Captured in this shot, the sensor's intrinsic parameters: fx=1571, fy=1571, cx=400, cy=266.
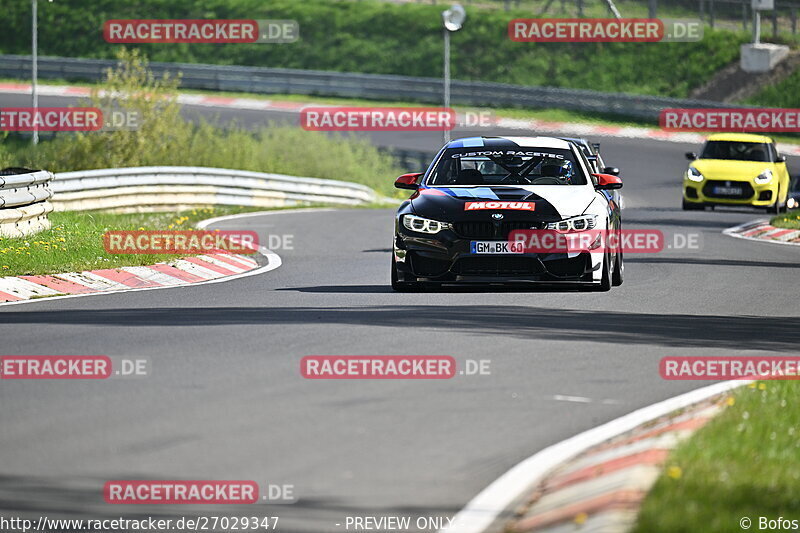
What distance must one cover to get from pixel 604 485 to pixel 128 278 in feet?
38.7

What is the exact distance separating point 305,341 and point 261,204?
879 inches

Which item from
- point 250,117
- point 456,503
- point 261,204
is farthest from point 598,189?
point 250,117

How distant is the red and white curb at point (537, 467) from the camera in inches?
263

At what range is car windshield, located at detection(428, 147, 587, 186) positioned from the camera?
15.9 metres

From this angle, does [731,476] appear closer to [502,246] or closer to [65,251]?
[502,246]

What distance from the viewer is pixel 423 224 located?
14.9 meters

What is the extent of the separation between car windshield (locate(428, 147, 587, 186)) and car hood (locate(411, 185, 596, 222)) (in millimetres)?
361

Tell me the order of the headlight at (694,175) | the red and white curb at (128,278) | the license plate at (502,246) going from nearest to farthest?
the license plate at (502,246), the red and white curb at (128,278), the headlight at (694,175)

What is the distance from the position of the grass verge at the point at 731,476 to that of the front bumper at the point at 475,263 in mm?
5936

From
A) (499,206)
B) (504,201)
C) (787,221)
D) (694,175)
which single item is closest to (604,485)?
(499,206)

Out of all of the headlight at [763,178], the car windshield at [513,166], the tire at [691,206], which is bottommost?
the tire at [691,206]

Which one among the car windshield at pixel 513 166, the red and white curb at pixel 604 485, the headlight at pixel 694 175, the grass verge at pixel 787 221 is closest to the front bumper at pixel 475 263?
the car windshield at pixel 513 166

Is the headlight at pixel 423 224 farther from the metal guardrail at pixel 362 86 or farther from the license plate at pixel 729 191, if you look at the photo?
the metal guardrail at pixel 362 86

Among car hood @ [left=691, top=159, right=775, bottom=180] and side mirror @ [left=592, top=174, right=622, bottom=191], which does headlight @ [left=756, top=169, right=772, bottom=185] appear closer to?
car hood @ [left=691, top=159, right=775, bottom=180]
